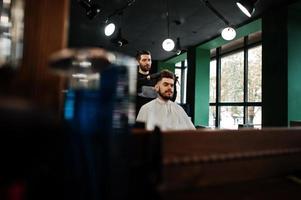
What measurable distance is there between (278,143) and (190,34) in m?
5.98

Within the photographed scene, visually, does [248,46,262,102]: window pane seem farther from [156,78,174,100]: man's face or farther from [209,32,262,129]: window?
[156,78,174,100]: man's face

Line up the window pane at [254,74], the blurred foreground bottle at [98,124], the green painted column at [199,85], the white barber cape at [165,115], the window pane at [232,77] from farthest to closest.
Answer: the green painted column at [199,85] < the window pane at [232,77] < the window pane at [254,74] < the white barber cape at [165,115] < the blurred foreground bottle at [98,124]

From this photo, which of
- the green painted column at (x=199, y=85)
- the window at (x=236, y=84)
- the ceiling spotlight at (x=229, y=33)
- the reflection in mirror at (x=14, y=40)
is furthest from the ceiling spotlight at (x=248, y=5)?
the green painted column at (x=199, y=85)

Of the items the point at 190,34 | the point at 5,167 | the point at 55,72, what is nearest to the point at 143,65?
the point at 55,72

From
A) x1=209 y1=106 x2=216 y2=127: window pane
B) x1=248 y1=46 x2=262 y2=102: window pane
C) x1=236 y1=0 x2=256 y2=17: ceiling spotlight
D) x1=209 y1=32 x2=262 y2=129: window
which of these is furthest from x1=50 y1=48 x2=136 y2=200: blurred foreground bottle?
x1=209 y1=106 x2=216 y2=127: window pane

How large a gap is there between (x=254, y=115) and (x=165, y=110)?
435 centimetres

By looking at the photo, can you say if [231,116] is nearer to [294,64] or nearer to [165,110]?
[294,64]

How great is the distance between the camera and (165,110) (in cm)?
267

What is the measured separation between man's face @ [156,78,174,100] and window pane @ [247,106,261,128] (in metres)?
4.15

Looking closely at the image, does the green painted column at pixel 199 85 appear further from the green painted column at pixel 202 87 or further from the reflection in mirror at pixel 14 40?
the reflection in mirror at pixel 14 40

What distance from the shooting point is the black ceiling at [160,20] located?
4.91 m

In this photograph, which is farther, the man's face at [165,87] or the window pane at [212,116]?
the window pane at [212,116]

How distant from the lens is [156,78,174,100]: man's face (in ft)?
8.51

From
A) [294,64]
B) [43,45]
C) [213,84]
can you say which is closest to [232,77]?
[213,84]
